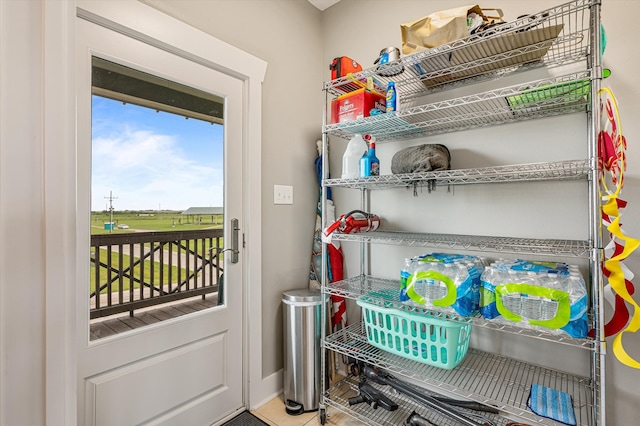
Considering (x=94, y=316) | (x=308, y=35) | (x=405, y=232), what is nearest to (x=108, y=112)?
(x=94, y=316)

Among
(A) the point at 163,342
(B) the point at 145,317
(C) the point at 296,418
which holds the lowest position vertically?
(C) the point at 296,418

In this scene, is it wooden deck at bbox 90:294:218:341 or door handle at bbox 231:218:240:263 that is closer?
wooden deck at bbox 90:294:218:341

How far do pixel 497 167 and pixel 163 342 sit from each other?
1.71m

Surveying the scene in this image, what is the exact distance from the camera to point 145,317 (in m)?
1.47

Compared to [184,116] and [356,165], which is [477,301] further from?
[184,116]

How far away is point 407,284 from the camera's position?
57.6 inches

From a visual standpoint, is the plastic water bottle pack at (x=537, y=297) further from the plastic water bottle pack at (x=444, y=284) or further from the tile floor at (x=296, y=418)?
the tile floor at (x=296, y=418)

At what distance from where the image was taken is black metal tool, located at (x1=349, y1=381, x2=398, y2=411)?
64.7 inches

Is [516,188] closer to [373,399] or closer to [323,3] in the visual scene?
[373,399]

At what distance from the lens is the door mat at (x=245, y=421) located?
169 cm

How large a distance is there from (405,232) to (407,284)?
50cm

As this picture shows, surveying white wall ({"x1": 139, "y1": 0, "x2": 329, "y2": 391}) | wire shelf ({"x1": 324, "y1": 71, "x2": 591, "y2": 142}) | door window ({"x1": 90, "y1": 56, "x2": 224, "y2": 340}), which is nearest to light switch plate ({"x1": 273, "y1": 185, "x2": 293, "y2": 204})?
white wall ({"x1": 139, "y1": 0, "x2": 329, "y2": 391})

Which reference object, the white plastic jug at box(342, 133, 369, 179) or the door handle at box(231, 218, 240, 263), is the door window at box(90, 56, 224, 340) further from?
the white plastic jug at box(342, 133, 369, 179)

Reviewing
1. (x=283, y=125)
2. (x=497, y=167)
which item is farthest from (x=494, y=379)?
(x=283, y=125)
